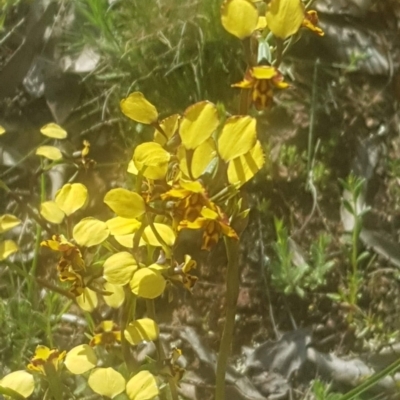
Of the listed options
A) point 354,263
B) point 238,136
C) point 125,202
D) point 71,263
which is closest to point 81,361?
point 71,263

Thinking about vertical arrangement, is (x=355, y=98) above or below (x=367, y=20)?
below

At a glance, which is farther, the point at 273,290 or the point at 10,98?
the point at 10,98

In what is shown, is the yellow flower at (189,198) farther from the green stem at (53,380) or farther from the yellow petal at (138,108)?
the green stem at (53,380)

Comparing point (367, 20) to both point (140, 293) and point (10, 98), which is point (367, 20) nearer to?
point (10, 98)

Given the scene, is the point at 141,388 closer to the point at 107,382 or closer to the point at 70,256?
the point at 107,382

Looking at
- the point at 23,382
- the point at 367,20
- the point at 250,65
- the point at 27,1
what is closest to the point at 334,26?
the point at 367,20

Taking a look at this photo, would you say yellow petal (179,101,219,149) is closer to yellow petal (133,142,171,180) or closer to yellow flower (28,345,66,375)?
yellow petal (133,142,171,180)

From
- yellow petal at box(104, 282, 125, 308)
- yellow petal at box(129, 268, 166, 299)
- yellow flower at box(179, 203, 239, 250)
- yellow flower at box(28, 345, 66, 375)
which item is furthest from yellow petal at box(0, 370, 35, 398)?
yellow flower at box(179, 203, 239, 250)

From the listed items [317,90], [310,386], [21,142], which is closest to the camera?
[310,386]
